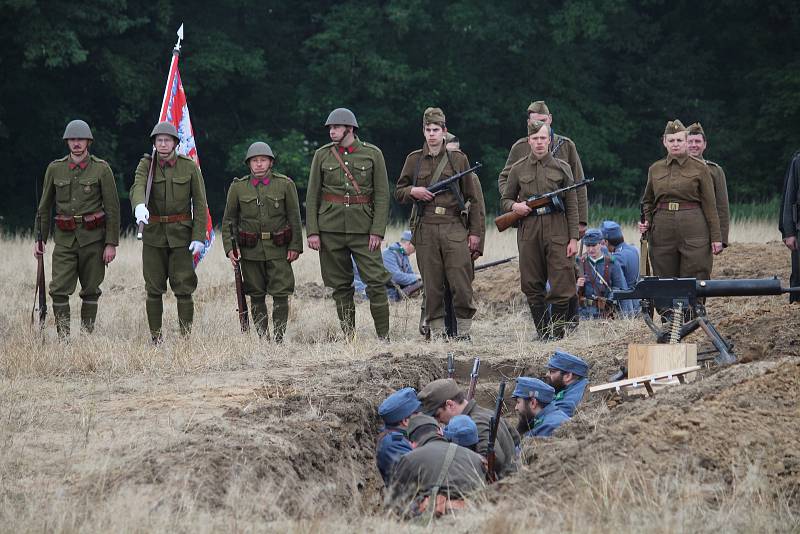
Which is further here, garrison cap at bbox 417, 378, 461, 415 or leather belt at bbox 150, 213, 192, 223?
leather belt at bbox 150, 213, 192, 223

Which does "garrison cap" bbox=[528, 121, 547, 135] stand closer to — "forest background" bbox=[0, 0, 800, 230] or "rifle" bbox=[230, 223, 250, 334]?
"rifle" bbox=[230, 223, 250, 334]

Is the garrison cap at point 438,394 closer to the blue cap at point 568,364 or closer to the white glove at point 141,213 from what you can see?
the blue cap at point 568,364

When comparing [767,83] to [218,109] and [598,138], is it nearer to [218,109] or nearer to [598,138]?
[598,138]

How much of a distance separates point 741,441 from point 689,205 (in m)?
5.37

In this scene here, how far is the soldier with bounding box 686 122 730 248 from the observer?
12.3 metres

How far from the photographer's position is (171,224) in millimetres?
12195

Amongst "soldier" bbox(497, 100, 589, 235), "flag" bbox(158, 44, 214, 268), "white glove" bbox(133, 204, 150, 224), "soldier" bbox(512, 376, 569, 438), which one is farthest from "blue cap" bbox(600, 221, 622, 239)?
"soldier" bbox(512, 376, 569, 438)

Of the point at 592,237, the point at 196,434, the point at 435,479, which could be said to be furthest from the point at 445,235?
the point at 435,479

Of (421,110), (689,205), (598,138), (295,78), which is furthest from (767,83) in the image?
(689,205)

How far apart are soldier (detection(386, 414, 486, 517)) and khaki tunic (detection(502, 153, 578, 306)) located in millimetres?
4658

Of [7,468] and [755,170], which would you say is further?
[755,170]

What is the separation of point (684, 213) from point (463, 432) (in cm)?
480

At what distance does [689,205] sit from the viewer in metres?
11.9

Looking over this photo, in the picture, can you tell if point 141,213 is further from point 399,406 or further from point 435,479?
point 435,479
